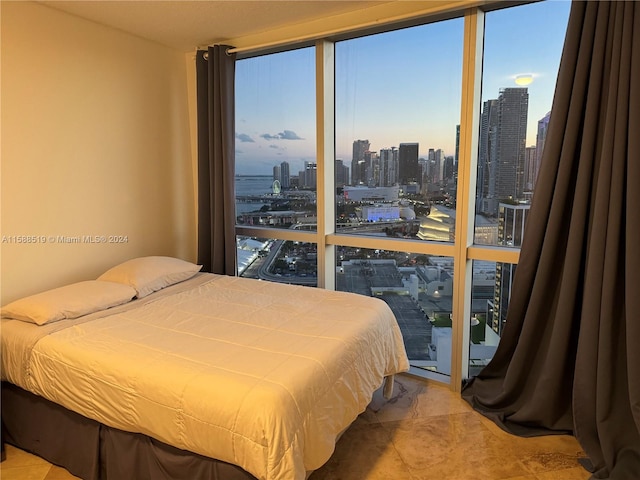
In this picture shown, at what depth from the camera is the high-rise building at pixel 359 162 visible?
10.6ft

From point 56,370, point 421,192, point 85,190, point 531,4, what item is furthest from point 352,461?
point 531,4

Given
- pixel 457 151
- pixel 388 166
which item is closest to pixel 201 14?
pixel 388 166

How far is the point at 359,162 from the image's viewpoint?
3.25m

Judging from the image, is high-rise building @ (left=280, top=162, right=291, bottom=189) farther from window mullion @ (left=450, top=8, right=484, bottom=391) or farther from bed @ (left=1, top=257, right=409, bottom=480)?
window mullion @ (left=450, top=8, right=484, bottom=391)

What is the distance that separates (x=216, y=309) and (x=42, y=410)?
3.23 ft

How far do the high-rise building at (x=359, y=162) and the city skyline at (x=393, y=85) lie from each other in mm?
45

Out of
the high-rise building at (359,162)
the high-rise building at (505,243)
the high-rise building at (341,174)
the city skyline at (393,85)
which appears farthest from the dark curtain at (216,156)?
the high-rise building at (505,243)

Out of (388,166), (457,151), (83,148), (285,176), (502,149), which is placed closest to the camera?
(502,149)

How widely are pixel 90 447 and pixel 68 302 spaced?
803 mm

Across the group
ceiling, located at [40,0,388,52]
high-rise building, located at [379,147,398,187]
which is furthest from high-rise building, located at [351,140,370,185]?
ceiling, located at [40,0,388,52]

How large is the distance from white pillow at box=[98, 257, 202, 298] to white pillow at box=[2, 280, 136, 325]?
0.28ft

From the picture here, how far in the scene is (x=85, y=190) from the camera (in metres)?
3.01

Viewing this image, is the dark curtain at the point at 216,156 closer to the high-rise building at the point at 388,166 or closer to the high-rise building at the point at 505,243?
the high-rise building at the point at 388,166

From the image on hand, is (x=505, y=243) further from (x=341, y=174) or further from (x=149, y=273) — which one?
(x=149, y=273)
